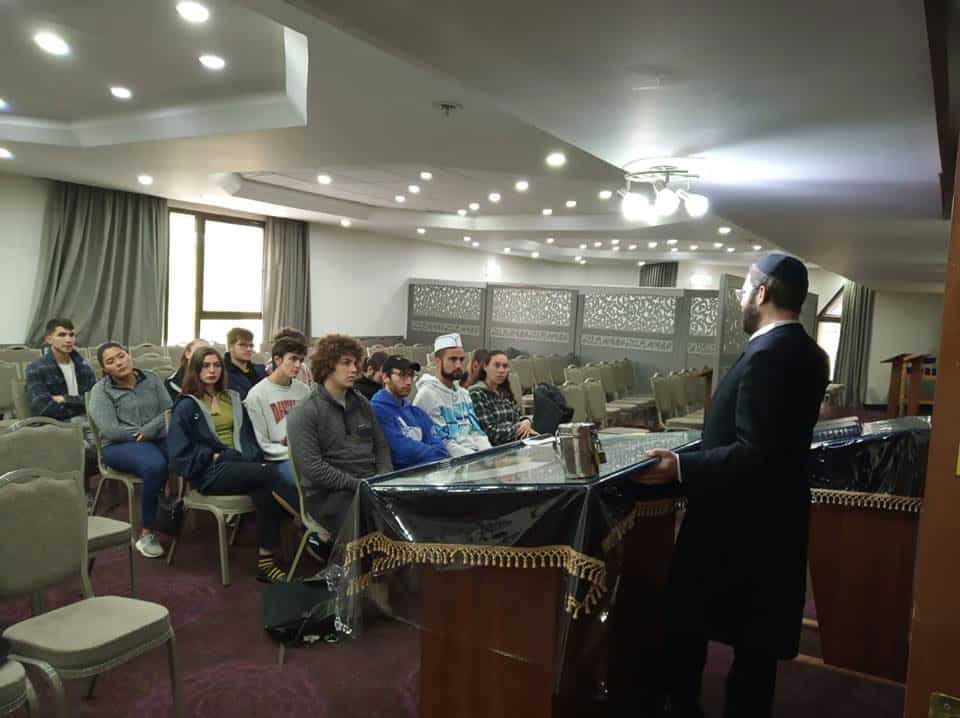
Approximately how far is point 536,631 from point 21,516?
1.54 meters

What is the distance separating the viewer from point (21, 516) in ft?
6.44

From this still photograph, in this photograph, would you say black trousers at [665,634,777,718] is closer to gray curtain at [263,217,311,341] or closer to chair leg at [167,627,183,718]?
chair leg at [167,627,183,718]

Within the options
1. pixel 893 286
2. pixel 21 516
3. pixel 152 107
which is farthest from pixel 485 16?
pixel 893 286

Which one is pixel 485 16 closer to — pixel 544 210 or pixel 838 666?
pixel 838 666

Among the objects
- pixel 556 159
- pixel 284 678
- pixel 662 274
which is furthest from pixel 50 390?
pixel 662 274

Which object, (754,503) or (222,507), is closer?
(754,503)

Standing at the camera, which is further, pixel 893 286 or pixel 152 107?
pixel 893 286

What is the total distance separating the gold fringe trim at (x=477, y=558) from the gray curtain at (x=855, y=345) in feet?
47.0

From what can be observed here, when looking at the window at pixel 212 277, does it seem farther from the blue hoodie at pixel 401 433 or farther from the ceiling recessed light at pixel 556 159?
the blue hoodie at pixel 401 433

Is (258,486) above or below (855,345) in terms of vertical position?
below

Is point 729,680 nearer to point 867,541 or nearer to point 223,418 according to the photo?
point 867,541

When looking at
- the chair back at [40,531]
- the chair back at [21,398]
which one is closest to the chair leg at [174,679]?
the chair back at [40,531]

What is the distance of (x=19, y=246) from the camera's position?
7664 mm

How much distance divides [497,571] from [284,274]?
965 centimetres
